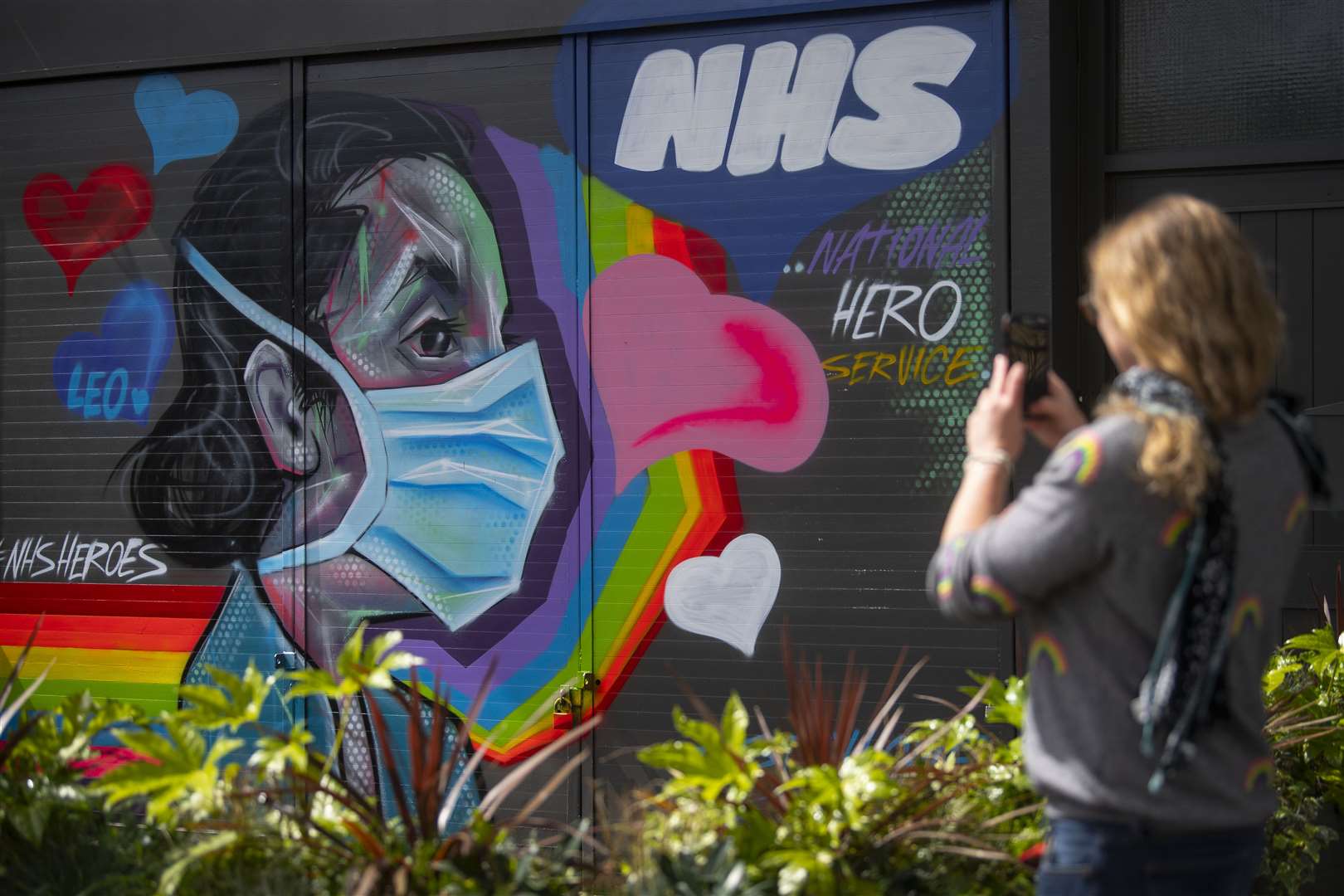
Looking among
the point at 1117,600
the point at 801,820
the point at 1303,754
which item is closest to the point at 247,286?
the point at 801,820

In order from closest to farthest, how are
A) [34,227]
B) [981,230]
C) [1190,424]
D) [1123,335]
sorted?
1. [1190,424]
2. [1123,335]
3. [981,230]
4. [34,227]

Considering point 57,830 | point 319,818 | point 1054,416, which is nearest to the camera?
point 1054,416

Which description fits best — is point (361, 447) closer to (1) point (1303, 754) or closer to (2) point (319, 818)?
(2) point (319, 818)

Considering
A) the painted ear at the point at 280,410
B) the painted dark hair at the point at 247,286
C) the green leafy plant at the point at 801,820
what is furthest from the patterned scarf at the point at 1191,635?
the painted ear at the point at 280,410

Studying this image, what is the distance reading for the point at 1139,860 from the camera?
1909 millimetres

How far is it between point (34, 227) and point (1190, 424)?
18.0 ft

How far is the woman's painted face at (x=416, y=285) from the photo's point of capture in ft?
16.9

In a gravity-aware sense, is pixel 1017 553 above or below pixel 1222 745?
above

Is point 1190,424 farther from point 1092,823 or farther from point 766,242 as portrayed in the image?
point 766,242

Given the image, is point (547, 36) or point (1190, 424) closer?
point (1190, 424)

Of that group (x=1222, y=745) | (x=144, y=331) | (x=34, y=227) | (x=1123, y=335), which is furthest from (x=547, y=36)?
(x=1222, y=745)

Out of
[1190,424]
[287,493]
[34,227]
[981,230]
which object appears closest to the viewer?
[1190,424]

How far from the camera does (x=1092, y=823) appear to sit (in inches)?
75.9

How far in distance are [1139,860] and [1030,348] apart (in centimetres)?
91
